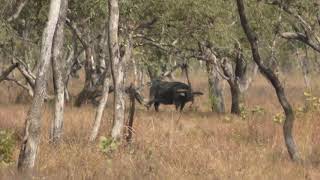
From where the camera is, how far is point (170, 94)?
25047 millimetres

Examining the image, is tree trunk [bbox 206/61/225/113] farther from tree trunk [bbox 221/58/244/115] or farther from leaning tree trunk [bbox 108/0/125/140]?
leaning tree trunk [bbox 108/0/125/140]

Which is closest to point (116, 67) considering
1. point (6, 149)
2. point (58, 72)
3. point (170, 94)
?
point (58, 72)

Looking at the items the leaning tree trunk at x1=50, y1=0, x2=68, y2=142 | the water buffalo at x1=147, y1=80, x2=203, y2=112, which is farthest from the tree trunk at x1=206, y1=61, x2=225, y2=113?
the leaning tree trunk at x1=50, y1=0, x2=68, y2=142

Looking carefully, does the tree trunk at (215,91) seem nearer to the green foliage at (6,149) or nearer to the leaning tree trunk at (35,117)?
the green foliage at (6,149)

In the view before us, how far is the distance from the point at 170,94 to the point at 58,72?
44.5 ft

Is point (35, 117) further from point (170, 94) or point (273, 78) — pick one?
point (170, 94)

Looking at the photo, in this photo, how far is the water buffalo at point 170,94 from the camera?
80.4 feet

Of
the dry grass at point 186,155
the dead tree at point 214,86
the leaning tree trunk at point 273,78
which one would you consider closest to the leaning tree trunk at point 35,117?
the dry grass at point 186,155

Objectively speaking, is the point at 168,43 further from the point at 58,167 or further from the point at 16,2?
the point at 58,167

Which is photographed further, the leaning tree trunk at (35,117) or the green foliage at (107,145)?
the green foliage at (107,145)

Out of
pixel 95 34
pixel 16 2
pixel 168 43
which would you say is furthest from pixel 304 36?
pixel 95 34

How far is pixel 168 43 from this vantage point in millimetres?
20609

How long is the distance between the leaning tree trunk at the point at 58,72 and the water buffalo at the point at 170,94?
12.2m

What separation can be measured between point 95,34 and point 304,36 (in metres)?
11.1
